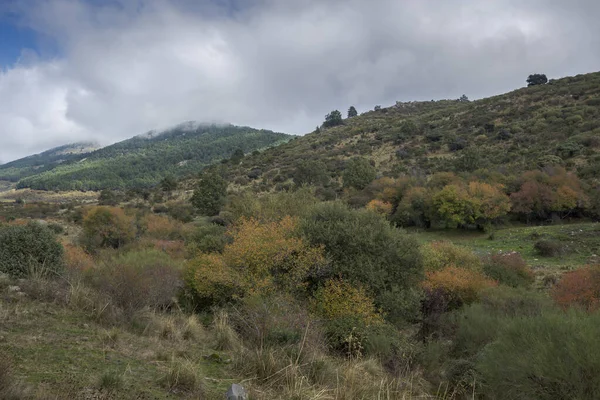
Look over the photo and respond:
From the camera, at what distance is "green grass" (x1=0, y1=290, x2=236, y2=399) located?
4012mm

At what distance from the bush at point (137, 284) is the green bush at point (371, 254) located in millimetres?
5690

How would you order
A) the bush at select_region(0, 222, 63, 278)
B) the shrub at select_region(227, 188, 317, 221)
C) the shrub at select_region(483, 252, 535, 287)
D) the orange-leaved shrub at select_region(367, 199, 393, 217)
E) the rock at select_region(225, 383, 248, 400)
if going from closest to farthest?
1. the rock at select_region(225, 383, 248, 400)
2. the bush at select_region(0, 222, 63, 278)
3. the shrub at select_region(483, 252, 535, 287)
4. the shrub at select_region(227, 188, 317, 221)
5. the orange-leaved shrub at select_region(367, 199, 393, 217)

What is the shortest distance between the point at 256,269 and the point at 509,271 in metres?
13.5

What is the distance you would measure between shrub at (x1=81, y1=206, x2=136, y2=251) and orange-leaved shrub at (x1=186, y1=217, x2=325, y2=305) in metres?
17.2

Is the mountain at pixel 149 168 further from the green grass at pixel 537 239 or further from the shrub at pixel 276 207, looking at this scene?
the green grass at pixel 537 239

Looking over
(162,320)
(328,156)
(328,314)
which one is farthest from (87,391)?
(328,156)

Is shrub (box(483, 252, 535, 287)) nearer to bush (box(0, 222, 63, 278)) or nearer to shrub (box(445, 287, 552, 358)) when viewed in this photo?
shrub (box(445, 287, 552, 358))

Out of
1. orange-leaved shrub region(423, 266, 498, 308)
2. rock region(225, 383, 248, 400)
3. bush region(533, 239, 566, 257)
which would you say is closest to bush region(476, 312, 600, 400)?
rock region(225, 383, 248, 400)

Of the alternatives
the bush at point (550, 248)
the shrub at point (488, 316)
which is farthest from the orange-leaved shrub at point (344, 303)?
the bush at point (550, 248)

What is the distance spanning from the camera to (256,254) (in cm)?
1460

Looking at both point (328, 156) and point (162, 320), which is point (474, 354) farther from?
point (328, 156)

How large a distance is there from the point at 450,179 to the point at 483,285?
24.7m

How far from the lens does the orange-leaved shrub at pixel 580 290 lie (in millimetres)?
13109

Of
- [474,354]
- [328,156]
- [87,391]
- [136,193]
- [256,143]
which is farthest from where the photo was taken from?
[256,143]
